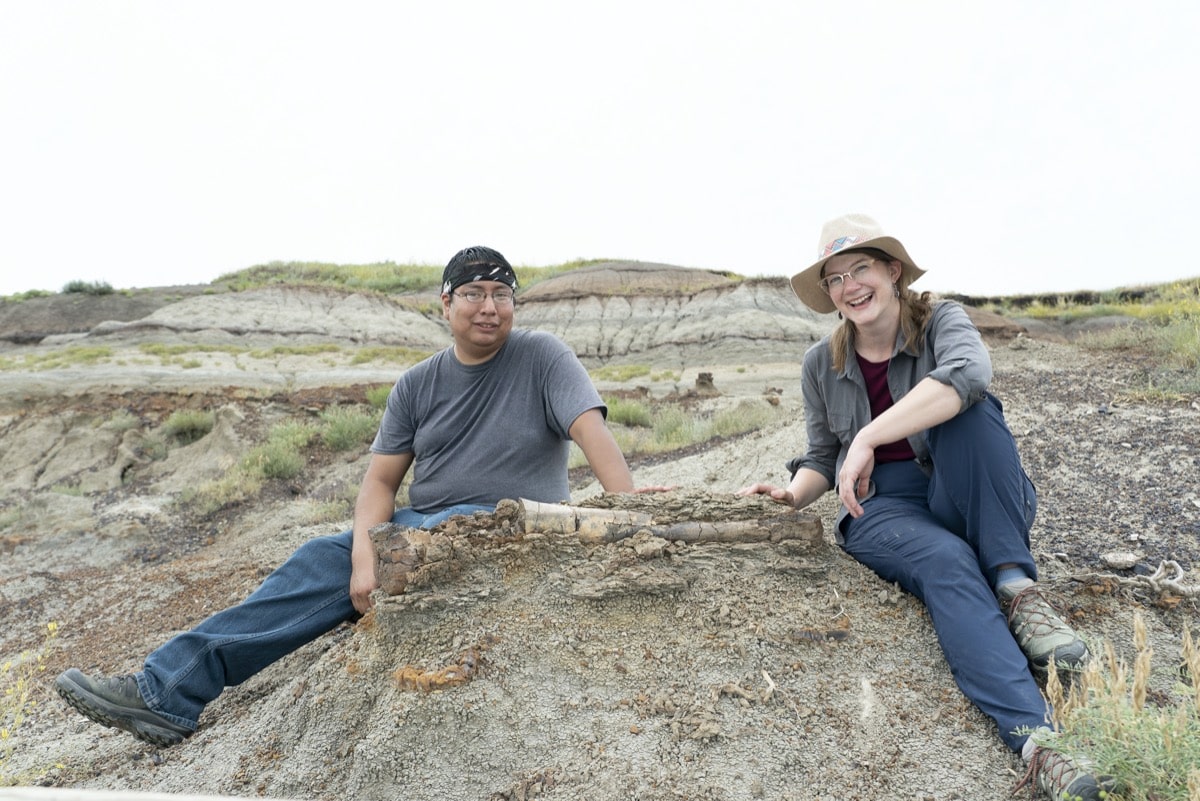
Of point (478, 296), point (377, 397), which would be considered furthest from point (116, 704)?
point (377, 397)

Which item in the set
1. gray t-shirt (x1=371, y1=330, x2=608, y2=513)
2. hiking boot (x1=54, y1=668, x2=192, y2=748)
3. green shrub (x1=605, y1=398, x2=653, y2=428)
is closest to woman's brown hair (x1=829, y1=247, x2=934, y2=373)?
gray t-shirt (x1=371, y1=330, x2=608, y2=513)

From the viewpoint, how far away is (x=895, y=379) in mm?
3076

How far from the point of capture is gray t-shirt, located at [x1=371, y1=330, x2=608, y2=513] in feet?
11.0

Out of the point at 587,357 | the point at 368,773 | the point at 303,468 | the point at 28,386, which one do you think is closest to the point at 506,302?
the point at 368,773

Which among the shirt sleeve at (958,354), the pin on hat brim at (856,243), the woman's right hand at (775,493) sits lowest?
the woman's right hand at (775,493)

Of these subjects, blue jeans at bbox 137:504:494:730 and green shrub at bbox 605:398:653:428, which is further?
green shrub at bbox 605:398:653:428

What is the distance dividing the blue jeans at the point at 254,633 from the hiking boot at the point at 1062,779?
2141 mm

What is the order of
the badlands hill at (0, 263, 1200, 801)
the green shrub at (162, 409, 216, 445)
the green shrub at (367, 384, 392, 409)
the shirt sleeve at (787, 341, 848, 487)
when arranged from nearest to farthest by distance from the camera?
the badlands hill at (0, 263, 1200, 801), the shirt sleeve at (787, 341, 848, 487), the green shrub at (162, 409, 216, 445), the green shrub at (367, 384, 392, 409)

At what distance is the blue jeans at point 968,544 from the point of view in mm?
2320

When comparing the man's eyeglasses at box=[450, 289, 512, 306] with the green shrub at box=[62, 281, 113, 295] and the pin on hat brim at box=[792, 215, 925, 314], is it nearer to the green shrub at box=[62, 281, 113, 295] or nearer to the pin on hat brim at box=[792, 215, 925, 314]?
the pin on hat brim at box=[792, 215, 925, 314]

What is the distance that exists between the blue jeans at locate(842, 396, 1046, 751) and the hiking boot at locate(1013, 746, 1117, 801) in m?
0.14

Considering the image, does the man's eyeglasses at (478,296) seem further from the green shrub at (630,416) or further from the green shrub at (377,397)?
the green shrub at (377,397)

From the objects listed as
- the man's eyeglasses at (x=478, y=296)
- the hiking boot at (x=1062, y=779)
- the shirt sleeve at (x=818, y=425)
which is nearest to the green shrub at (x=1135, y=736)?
the hiking boot at (x=1062, y=779)

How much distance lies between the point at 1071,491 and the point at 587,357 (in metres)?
21.5
